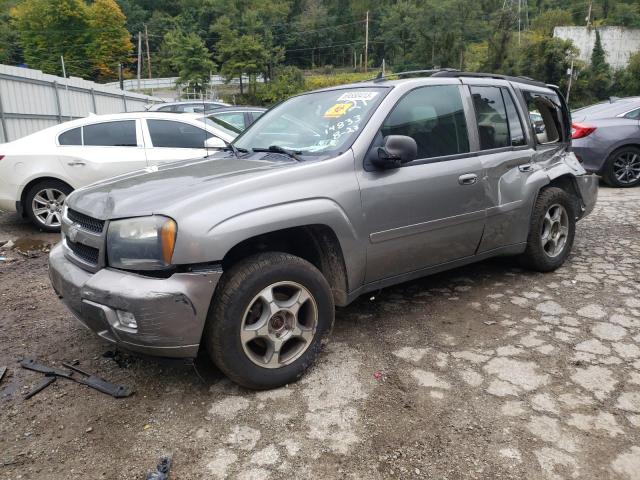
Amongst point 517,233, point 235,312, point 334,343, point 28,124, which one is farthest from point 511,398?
point 28,124

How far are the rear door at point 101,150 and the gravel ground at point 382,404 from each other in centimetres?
309

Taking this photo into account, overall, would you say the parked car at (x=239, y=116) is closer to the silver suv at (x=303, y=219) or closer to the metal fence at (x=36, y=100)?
the silver suv at (x=303, y=219)

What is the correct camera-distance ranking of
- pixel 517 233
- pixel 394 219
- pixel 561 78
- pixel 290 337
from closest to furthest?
pixel 290 337, pixel 394 219, pixel 517 233, pixel 561 78

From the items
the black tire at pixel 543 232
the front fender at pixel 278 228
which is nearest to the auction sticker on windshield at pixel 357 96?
the front fender at pixel 278 228

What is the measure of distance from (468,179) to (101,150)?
521 cm

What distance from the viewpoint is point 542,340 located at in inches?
130

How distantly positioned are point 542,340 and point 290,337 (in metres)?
1.74

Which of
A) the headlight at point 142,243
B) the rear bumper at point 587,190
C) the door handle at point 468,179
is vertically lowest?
the rear bumper at point 587,190

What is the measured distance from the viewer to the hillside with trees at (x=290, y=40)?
6066 centimetres

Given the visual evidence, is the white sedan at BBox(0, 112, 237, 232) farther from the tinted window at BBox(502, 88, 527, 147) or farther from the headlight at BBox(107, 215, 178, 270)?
the headlight at BBox(107, 215, 178, 270)

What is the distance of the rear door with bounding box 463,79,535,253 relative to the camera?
3789 mm

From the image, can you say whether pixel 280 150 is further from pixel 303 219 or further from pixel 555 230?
pixel 555 230

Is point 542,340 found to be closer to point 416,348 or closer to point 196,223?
point 416,348

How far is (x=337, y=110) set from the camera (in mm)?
3436
